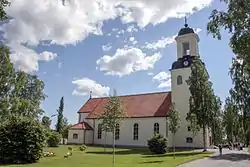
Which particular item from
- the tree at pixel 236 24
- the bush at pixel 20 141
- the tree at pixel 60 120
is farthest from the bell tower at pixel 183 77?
the tree at pixel 60 120

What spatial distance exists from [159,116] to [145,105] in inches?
200

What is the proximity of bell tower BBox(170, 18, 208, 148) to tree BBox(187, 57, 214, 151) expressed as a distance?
7.35m

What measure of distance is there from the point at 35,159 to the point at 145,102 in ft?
102

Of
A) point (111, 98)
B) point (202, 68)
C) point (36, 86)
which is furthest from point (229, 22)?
point (36, 86)

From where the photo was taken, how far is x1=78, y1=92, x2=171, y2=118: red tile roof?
47.8m

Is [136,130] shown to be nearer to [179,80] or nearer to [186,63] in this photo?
[179,80]

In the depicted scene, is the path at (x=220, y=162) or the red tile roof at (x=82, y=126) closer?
the path at (x=220, y=162)

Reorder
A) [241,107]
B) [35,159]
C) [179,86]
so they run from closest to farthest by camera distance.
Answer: [35,159] < [241,107] < [179,86]

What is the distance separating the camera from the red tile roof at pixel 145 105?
47.8 m

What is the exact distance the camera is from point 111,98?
68.3ft

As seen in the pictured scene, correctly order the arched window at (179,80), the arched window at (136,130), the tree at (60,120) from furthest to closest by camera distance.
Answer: the tree at (60,120) < the arched window at (136,130) < the arched window at (179,80)

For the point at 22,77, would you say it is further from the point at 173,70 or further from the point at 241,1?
the point at 241,1

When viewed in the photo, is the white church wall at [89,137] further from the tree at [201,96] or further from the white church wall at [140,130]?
the tree at [201,96]

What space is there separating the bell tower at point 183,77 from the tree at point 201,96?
7352 millimetres
